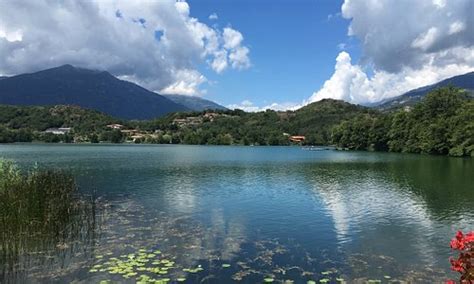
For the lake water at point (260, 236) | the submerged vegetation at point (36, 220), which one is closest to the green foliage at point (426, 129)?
the lake water at point (260, 236)

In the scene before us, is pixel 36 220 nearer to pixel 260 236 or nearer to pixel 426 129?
pixel 260 236

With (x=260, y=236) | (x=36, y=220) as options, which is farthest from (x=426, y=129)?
(x=36, y=220)

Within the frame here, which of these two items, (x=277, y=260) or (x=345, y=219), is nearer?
(x=277, y=260)

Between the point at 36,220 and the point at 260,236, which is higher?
the point at 36,220

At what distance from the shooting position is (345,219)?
26000 millimetres

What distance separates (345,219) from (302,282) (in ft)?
41.3

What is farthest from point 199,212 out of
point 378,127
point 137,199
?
point 378,127

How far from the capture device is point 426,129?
116250 mm

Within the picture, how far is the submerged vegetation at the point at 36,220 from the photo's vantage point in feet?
56.3

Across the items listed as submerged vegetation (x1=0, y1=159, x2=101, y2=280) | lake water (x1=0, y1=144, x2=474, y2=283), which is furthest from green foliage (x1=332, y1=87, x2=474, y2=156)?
submerged vegetation (x1=0, y1=159, x2=101, y2=280)

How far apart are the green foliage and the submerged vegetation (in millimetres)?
94727

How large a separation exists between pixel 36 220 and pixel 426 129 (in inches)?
4529

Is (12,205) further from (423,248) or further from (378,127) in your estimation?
(378,127)

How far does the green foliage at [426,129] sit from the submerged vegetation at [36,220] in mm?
94727
